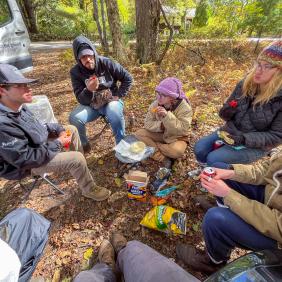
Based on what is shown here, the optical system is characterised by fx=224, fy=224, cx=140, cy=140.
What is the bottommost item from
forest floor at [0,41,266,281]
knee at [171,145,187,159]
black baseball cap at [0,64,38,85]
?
forest floor at [0,41,266,281]

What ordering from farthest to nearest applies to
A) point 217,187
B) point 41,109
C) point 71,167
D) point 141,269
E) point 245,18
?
point 245,18
point 41,109
point 71,167
point 217,187
point 141,269

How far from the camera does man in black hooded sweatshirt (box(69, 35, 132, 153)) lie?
324 centimetres

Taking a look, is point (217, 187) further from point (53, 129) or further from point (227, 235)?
point (53, 129)

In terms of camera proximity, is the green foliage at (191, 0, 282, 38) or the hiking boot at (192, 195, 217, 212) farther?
the green foliage at (191, 0, 282, 38)

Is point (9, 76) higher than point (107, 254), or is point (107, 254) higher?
point (9, 76)

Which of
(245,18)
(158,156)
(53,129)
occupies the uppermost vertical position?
(245,18)

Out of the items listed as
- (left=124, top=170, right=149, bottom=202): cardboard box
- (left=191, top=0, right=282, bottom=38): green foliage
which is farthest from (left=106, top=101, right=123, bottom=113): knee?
(left=191, top=0, right=282, bottom=38): green foliage

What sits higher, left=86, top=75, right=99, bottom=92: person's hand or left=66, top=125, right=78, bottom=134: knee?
left=86, top=75, right=99, bottom=92: person's hand

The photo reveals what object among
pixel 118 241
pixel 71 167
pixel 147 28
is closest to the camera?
pixel 118 241

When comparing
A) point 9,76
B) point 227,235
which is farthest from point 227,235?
point 9,76

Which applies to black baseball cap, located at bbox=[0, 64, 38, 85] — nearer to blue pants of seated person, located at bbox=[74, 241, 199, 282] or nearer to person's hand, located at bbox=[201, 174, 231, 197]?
blue pants of seated person, located at bbox=[74, 241, 199, 282]

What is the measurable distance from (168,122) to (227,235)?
4.92 ft

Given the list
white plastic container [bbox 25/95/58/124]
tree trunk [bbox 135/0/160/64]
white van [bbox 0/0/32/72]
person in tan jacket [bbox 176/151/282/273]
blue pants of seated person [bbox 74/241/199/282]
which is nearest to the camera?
blue pants of seated person [bbox 74/241/199/282]

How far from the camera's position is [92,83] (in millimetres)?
3086
